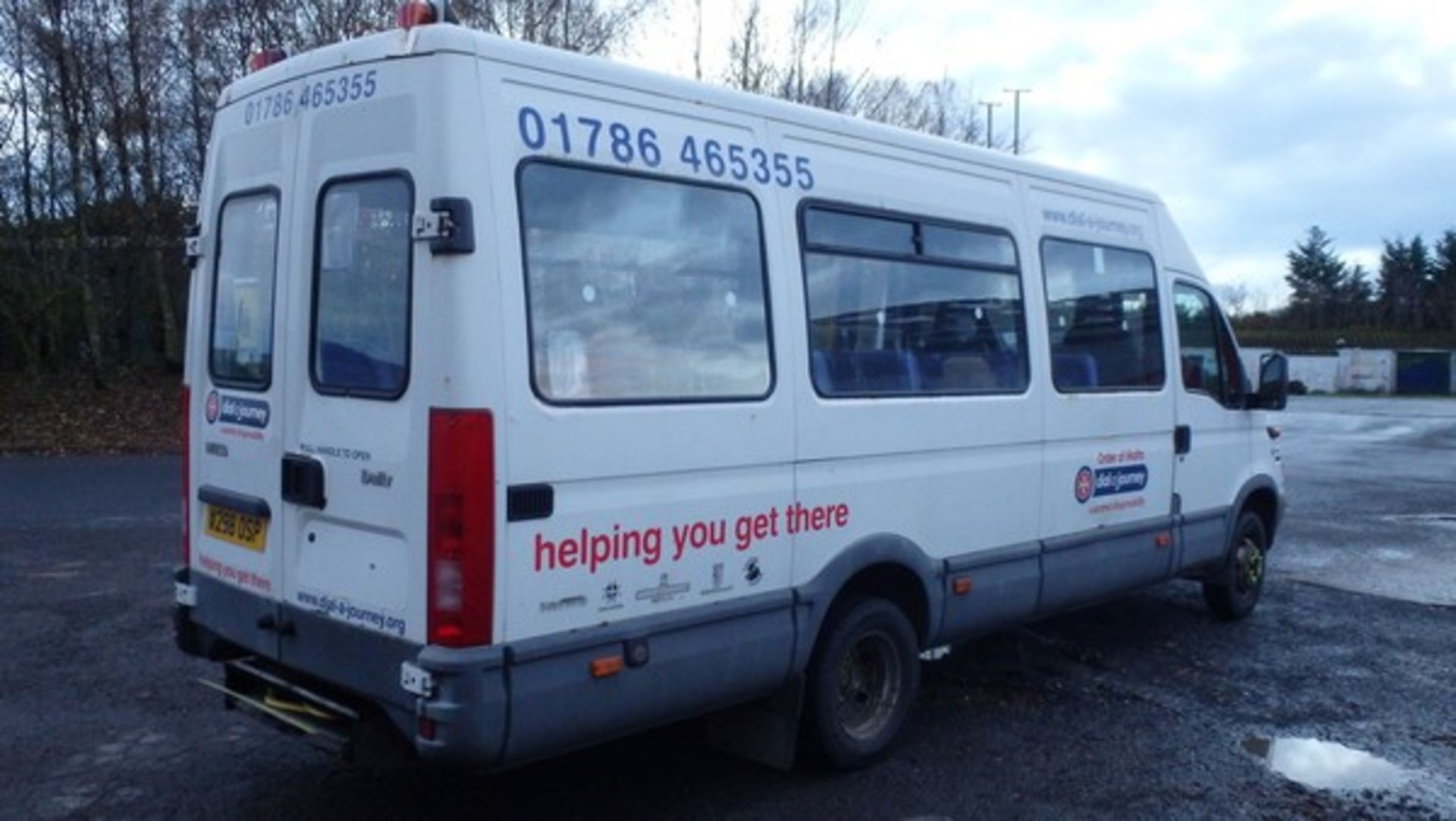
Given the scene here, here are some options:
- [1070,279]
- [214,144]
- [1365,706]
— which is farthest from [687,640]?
[1365,706]

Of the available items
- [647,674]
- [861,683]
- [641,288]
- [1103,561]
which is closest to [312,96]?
[641,288]

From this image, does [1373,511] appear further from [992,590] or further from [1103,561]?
[992,590]

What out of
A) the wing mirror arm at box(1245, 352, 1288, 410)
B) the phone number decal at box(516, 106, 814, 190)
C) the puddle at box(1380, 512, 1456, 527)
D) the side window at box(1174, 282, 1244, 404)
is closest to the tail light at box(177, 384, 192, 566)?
the phone number decal at box(516, 106, 814, 190)

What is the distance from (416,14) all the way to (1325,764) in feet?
16.7

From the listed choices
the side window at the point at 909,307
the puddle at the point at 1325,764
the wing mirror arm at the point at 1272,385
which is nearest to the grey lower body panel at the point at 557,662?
the side window at the point at 909,307

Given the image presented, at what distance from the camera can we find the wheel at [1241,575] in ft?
27.1

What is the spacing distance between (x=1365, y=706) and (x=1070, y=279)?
2779 mm

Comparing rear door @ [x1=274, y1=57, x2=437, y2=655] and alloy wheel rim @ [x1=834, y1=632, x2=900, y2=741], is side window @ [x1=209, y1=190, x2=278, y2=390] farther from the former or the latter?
alloy wheel rim @ [x1=834, y1=632, x2=900, y2=741]

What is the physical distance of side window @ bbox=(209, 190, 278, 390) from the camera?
4.72m

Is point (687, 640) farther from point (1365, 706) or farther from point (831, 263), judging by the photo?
point (1365, 706)

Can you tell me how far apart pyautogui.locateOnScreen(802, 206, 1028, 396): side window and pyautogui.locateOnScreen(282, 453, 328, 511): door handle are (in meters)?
1.96

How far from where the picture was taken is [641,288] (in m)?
4.49

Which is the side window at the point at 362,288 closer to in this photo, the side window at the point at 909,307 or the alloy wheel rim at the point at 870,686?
the side window at the point at 909,307

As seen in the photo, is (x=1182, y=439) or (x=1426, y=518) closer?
(x=1182, y=439)
